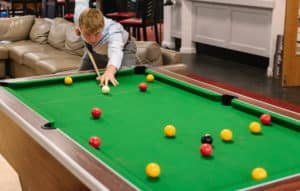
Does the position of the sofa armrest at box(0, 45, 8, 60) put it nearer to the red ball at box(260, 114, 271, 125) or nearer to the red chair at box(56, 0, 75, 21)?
the red chair at box(56, 0, 75, 21)

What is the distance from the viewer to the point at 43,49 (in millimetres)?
6125

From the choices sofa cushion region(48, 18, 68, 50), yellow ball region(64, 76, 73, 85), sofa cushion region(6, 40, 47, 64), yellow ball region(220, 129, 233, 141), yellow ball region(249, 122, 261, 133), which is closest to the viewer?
yellow ball region(220, 129, 233, 141)

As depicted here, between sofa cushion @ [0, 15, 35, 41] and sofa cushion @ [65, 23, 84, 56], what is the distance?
3.76ft

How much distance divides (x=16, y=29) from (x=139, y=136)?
5137 mm

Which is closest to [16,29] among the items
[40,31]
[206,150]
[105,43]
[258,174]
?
[40,31]

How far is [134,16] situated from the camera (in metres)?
8.68

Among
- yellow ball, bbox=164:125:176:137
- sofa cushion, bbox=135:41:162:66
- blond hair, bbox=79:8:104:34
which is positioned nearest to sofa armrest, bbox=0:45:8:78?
sofa cushion, bbox=135:41:162:66

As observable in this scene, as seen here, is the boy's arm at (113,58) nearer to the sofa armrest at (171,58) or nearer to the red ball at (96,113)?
the red ball at (96,113)

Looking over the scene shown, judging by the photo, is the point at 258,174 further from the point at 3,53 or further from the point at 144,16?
the point at 144,16

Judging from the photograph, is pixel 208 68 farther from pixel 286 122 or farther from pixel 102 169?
pixel 102 169

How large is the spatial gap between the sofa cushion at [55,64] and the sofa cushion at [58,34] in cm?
64

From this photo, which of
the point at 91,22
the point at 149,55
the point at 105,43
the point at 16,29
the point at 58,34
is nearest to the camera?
the point at 91,22

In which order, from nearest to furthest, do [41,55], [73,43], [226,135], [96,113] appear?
[226,135] < [96,113] < [41,55] < [73,43]

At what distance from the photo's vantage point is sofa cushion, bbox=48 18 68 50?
20.3 ft
